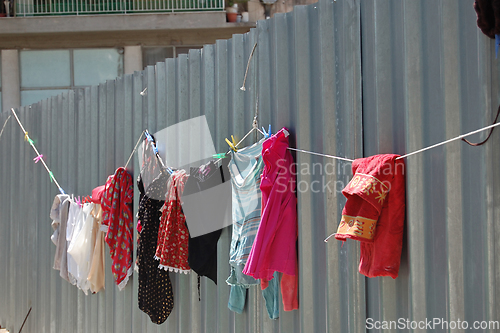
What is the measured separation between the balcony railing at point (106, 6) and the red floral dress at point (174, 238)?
11505 mm

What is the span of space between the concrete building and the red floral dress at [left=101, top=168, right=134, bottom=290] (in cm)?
986

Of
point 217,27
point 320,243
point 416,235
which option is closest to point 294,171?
point 320,243

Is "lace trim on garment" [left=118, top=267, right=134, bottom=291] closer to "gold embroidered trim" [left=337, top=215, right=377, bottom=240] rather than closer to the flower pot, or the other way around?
"gold embroidered trim" [left=337, top=215, right=377, bottom=240]

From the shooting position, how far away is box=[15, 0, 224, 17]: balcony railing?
1467cm

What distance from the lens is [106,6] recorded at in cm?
1488

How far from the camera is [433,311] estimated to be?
2330 millimetres

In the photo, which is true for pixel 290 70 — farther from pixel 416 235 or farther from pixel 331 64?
pixel 416 235

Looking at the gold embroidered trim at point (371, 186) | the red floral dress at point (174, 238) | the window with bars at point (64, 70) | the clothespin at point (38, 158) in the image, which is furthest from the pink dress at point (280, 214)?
the window with bars at point (64, 70)

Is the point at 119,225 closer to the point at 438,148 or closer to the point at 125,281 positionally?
the point at 125,281

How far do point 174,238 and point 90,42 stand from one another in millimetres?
11752

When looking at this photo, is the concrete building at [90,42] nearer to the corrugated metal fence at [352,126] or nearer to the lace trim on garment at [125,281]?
the corrugated metal fence at [352,126]

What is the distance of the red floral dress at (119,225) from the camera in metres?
4.57

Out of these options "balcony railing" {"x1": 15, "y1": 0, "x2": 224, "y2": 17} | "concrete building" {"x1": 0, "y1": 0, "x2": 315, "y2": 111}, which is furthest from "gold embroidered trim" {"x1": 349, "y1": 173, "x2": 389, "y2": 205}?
"balcony railing" {"x1": 15, "y1": 0, "x2": 224, "y2": 17}

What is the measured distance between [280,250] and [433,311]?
94 centimetres
